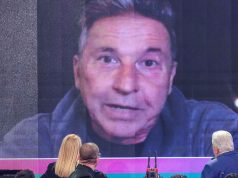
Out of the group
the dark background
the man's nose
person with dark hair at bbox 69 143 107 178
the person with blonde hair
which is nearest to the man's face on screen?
the man's nose

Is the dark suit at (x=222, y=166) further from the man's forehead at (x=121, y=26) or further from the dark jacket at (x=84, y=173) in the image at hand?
the man's forehead at (x=121, y=26)

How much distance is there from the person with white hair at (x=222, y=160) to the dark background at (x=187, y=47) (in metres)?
2.57

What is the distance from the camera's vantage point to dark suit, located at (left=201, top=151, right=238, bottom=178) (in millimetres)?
4199

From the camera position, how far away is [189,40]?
6.85 meters

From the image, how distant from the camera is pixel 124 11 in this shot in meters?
6.86

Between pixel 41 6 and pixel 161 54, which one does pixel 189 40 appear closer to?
pixel 161 54

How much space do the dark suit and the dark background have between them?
2.60 meters

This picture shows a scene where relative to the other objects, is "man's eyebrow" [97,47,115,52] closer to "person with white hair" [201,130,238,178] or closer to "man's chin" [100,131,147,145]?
"man's chin" [100,131,147,145]

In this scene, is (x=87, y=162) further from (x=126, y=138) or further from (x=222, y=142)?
(x=126, y=138)

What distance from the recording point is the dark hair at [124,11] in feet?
22.4

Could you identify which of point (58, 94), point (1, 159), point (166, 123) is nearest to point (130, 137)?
point (166, 123)

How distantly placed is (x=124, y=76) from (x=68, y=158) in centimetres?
270

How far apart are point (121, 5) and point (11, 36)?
3.80 feet

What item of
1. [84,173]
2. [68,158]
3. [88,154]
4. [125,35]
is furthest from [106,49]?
[84,173]
